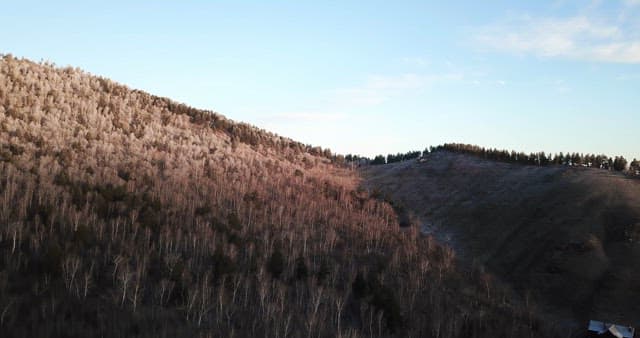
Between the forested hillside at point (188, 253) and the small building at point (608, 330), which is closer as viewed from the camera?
the forested hillside at point (188, 253)

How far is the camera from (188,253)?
12.9 metres

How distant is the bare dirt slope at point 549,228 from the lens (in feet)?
50.5

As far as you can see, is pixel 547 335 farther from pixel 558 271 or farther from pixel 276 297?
pixel 276 297

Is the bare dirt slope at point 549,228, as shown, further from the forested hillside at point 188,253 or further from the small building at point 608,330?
the forested hillside at point 188,253

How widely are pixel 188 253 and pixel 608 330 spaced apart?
11.2 metres

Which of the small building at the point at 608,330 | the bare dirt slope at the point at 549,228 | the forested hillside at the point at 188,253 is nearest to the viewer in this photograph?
the forested hillside at the point at 188,253

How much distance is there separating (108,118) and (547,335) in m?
24.7

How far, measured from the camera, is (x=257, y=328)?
9.70m

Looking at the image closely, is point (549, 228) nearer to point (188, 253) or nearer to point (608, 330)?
point (608, 330)

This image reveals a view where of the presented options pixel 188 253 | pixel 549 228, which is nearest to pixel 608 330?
pixel 549 228

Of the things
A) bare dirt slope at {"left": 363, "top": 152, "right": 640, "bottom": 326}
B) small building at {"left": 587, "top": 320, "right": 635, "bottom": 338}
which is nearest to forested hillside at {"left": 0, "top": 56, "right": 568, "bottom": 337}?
small building at {"left": 587, "top": 320, "right": 635, "bottom": 338}

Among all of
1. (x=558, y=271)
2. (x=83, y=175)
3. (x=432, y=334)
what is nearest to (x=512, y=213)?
(x=558, y=271)

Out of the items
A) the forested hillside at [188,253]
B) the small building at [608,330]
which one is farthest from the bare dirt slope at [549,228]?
the forested hillside at [188,253]

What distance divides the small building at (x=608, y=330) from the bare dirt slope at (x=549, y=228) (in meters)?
1.48
